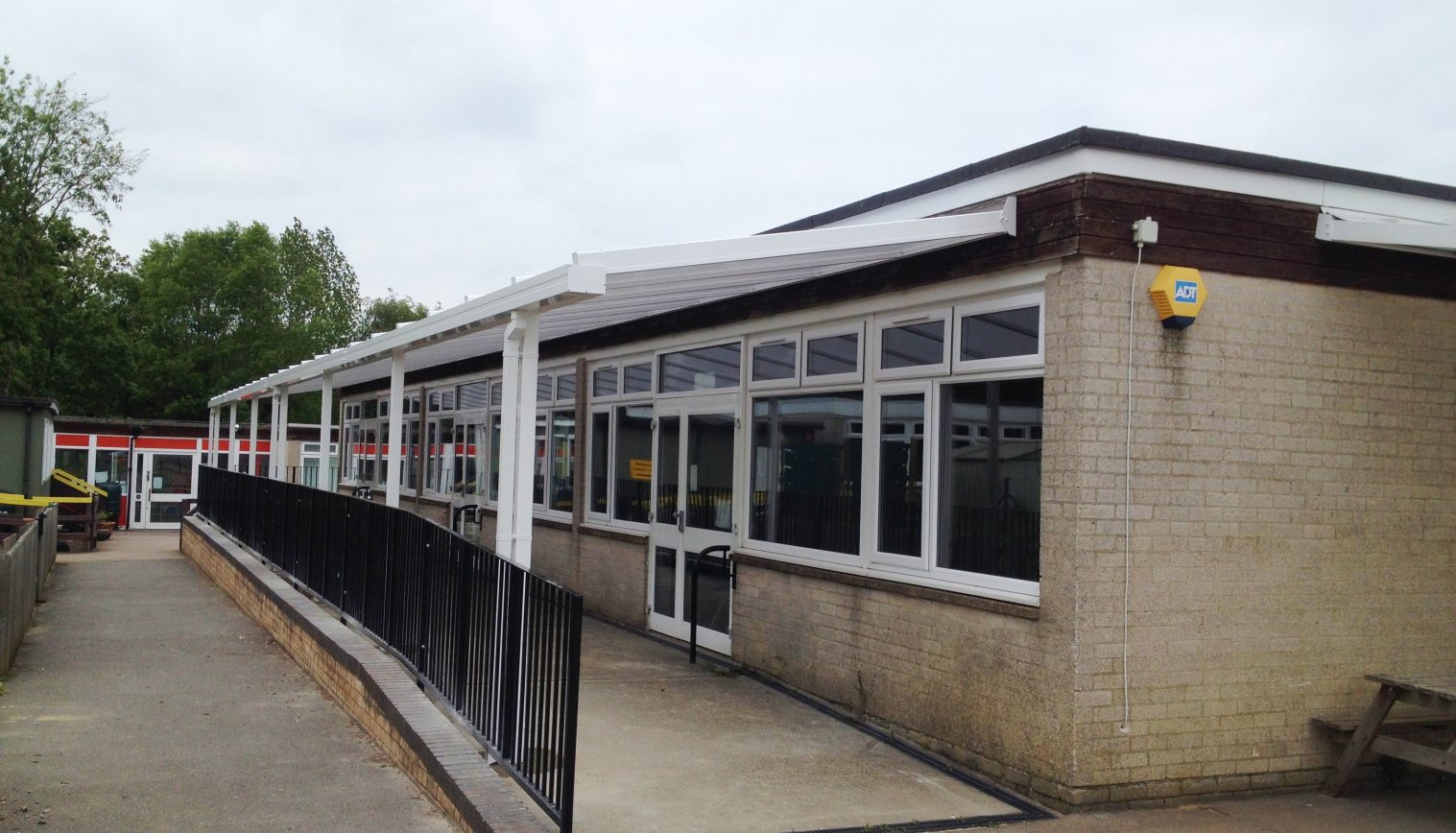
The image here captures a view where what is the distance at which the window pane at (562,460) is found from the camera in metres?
12.9

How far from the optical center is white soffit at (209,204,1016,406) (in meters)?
5.86

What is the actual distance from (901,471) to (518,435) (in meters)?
A: 2.36

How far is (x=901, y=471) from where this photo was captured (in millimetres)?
7430

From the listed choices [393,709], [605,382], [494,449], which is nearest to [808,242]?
[393,709]

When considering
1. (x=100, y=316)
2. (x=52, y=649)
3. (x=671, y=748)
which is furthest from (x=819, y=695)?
(x=100, y=316)

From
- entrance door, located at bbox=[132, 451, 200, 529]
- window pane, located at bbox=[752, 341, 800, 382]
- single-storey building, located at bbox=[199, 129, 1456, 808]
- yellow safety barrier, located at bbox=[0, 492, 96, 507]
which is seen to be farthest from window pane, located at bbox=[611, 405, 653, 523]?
entrance door, located at bbox=[132, 451, 200, 529]

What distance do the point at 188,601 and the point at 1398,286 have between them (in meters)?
12.8

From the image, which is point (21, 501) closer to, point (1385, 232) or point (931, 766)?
point (931, 766)

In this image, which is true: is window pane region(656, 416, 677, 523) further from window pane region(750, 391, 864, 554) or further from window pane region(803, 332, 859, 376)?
window pane region(803, 332, 859, 376)

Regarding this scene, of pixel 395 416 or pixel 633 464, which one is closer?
pixel 395 416

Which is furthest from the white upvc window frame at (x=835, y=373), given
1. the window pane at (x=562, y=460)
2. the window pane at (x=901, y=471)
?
the window pane at (x=562, y=460)

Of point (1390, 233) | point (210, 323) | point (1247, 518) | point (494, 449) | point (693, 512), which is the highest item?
point (210, 323)

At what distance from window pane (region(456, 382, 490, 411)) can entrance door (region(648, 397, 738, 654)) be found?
5.77m

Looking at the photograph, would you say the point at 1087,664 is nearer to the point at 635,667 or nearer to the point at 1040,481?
the point at 1040,481
